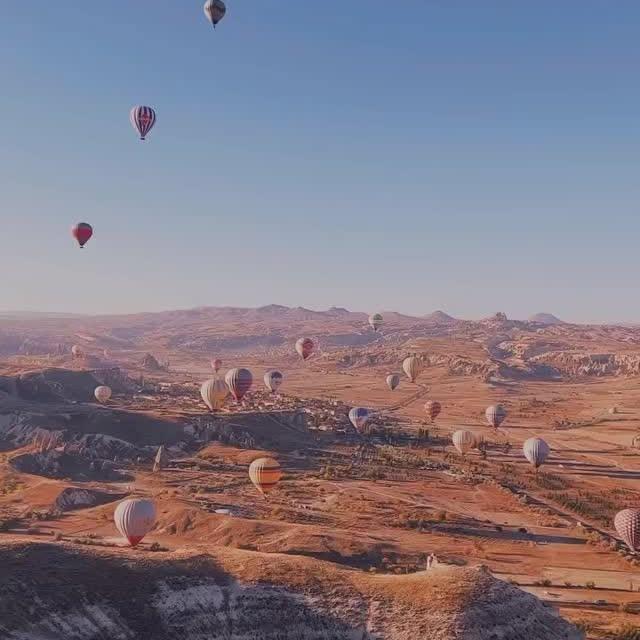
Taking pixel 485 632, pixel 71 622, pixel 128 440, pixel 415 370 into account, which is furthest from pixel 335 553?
pixel 415 370

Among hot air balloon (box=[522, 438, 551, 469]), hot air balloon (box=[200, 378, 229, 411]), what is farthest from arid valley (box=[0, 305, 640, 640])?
hot air balloon (box=[200, 378, 229, 411])

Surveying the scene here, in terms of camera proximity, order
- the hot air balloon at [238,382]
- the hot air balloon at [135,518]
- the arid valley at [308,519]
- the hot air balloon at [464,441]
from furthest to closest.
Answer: the hot air balloon at [464,441], the hot air balloon at [238,382], the hot air balloon at [135,518], the arid valley at [308,519]

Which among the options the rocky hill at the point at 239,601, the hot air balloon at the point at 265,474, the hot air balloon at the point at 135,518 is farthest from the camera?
the hot air balloon at the point at 265,474

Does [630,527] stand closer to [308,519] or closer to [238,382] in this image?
[308,519]

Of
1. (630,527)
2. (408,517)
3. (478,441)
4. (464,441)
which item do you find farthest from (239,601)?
(478,441)

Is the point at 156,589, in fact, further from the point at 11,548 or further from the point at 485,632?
the point at 485,632

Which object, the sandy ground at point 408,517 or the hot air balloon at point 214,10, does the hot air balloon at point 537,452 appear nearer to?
the sandy ground at point 408,517

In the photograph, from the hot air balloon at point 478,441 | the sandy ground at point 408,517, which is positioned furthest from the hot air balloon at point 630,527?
the hot air balloon at point 478,441
